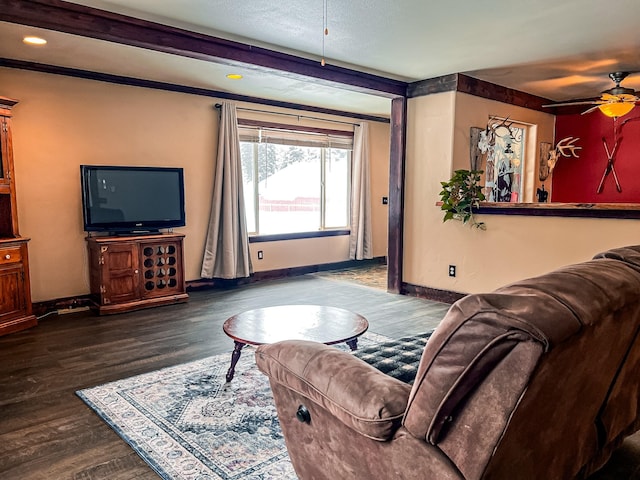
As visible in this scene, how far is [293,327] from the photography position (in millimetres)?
2779

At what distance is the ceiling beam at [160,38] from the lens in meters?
2.83

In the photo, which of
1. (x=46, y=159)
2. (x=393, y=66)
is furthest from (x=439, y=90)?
(x=46, y=159)

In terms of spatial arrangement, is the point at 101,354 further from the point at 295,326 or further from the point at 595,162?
the point at 595,162

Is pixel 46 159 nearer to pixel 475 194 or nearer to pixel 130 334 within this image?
pixel 130 334

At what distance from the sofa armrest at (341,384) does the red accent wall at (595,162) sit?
240 inches

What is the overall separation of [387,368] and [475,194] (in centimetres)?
307

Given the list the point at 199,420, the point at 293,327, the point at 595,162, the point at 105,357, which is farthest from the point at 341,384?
the point at 595,162

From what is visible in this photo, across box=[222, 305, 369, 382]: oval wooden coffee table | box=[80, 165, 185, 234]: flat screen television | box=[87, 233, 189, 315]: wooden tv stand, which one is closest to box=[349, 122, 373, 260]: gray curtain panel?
box=[80, 165, 185, 234]: flat screen television

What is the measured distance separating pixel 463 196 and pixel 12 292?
→ 4113 millimetres

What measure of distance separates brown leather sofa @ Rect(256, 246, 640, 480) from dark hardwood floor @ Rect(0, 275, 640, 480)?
31.8 inches

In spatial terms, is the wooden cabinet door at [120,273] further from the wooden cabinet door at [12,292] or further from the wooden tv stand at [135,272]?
the wooden cabinet door at [12,292]

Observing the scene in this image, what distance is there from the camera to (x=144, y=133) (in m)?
5.06

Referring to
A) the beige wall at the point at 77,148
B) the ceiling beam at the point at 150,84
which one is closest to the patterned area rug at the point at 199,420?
the beige wall at the point at 77,148

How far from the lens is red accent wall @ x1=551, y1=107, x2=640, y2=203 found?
5969 mm
